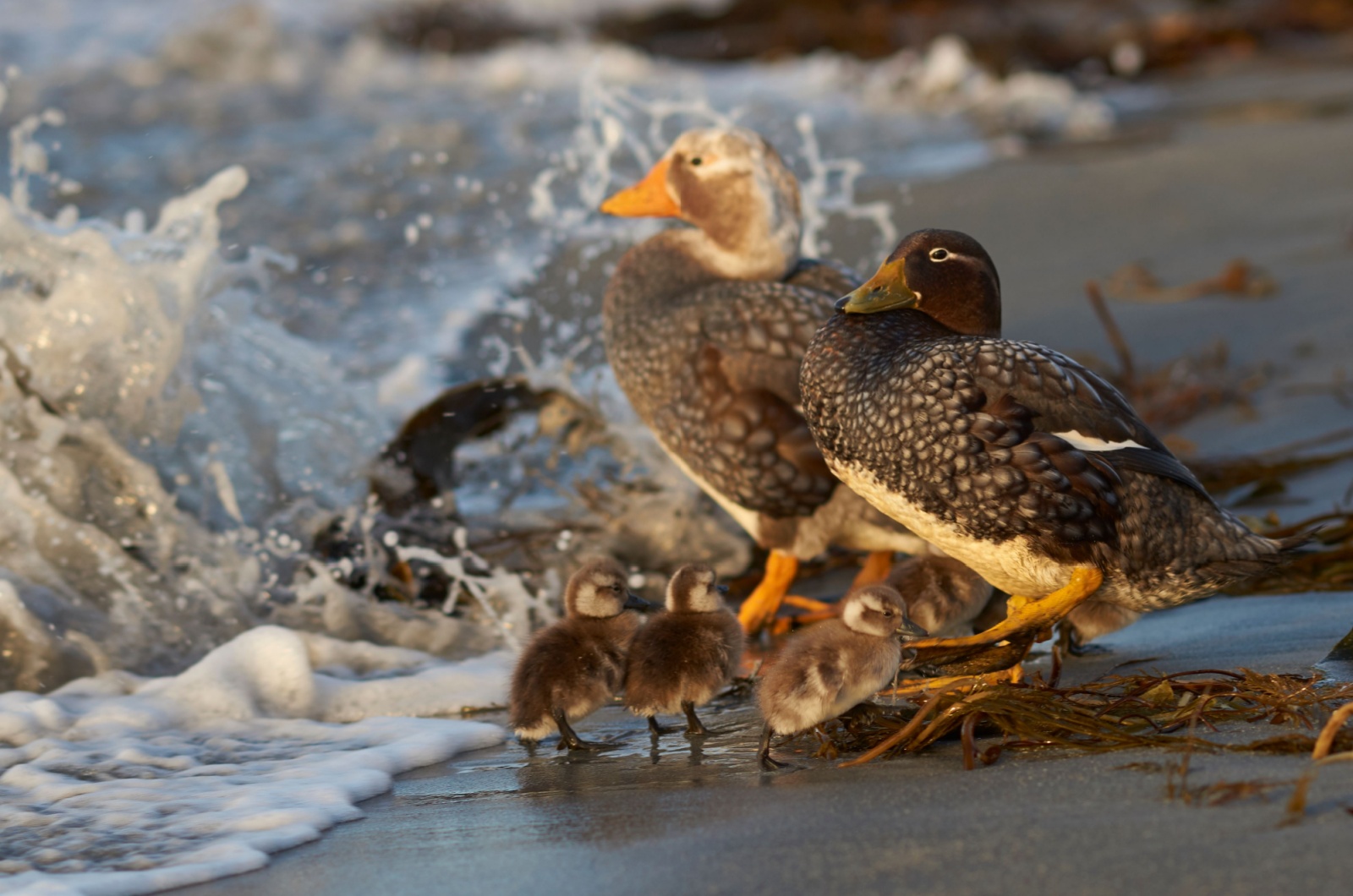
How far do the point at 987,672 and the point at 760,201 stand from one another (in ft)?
6.69

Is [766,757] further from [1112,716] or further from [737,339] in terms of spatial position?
[737,339]

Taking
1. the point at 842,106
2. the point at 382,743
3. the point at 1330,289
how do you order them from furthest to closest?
the point at 842,106 < the point at 1330,289 < the point at 382,743

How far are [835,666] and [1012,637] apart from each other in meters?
0.53

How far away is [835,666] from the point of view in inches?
129

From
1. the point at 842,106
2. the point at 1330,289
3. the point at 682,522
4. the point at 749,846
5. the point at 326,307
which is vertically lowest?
the point at 749,846

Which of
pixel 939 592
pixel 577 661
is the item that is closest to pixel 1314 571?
pixel 939 592

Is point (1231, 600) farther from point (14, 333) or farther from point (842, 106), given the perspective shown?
point (842, 106)

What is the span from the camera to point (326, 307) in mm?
8672

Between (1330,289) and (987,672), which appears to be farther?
(1330,289)

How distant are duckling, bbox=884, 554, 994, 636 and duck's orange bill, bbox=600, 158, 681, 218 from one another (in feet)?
5.54

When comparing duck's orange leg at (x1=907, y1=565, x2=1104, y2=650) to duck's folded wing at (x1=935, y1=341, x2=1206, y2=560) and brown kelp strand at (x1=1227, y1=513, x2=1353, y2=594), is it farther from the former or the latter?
brown kelp strand at (x1=1227, y1=513, x2=1353, y2=594)

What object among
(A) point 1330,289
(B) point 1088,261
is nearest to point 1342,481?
(A) point 1330,289

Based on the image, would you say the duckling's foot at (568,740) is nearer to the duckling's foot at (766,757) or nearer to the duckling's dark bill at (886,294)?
the duckling's foot at (766,757)

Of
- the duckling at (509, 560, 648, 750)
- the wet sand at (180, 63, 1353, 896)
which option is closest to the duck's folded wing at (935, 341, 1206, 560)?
the wet sand at (180, 63, 1353, 896)
